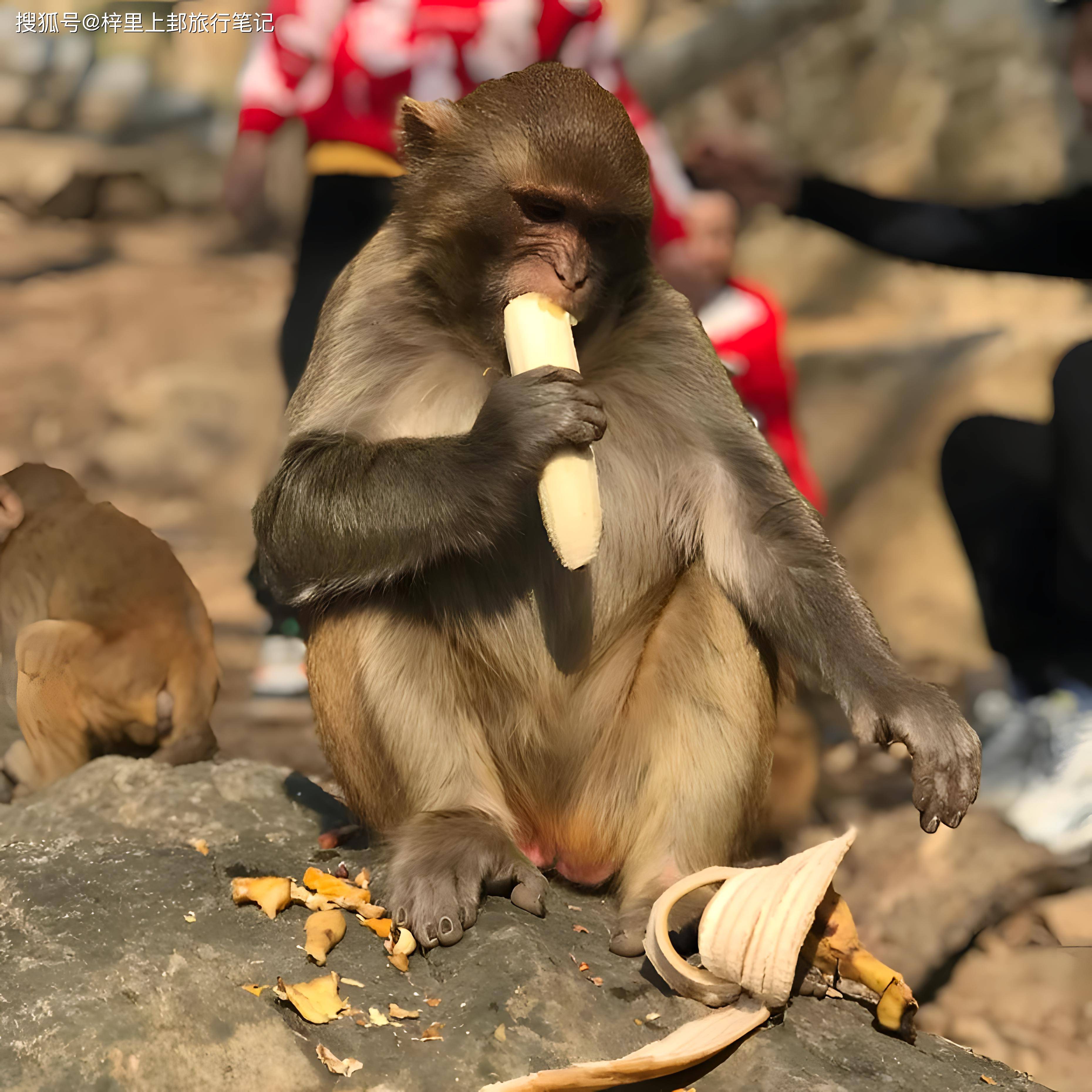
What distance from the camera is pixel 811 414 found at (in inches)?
225

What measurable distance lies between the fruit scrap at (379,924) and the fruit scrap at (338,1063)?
454 millimetres

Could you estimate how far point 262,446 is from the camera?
21.0ft

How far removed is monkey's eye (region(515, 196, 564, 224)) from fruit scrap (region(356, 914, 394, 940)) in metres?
1.57

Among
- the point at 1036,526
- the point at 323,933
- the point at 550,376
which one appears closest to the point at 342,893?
the point at 323,933

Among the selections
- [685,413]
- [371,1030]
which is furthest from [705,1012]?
[685,413]

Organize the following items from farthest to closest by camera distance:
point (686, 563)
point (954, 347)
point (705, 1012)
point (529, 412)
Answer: point (954, 347), point (686, 563), point (529, 412), point (705, 1012)

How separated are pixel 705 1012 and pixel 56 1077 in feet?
3.78

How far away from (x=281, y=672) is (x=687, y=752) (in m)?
3.25

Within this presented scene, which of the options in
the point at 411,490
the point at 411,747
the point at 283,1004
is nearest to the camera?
the point at 283,1004

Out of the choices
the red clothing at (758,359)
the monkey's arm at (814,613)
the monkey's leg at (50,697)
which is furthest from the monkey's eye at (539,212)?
the red clothing at (758,359)

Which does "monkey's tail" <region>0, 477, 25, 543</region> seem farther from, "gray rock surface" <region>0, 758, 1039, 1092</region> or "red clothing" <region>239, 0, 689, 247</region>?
"red clothing" <region>239, 0, 689, 247</region>

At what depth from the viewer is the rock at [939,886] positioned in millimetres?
4473

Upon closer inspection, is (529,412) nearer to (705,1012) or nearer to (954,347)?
(705,1012)

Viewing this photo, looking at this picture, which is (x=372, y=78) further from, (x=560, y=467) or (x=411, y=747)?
(x=411, y=747)
